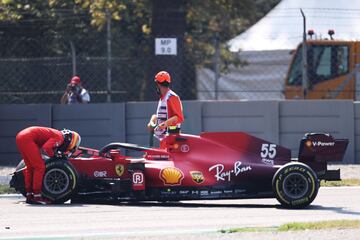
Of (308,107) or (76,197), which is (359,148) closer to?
(308,107)

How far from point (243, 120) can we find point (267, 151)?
227 inches

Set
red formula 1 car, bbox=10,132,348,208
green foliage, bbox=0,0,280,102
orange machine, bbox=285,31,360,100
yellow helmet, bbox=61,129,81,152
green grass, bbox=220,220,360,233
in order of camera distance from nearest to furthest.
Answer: green grass, bbox=220,220,360,233 → red formula 1 car, bbox=10,132,348,208 → yellow helmet, bbox=61,129,81,152 → green foliage, bbox=0,0,280,102 → orange machine, bbox=285,31,360,100

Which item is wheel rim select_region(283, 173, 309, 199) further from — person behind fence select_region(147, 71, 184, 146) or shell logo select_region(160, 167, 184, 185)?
person behind fence select_region(147, 71, 184, 146)

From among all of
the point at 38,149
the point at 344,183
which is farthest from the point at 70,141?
the point at 344,183

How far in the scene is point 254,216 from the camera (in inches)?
426

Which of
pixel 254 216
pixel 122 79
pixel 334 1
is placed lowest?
pixel 254 216

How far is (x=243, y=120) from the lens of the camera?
17.7 metres

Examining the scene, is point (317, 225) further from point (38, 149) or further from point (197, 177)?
point (38, 149)

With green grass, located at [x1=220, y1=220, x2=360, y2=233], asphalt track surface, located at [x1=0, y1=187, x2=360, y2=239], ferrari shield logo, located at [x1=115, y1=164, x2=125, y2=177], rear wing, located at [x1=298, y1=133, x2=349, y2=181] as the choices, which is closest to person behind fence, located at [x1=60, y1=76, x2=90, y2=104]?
asphalt track surface, located at [x1=0, y1=187, x2=360, y2=239]

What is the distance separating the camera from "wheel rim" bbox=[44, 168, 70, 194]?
12.0 m

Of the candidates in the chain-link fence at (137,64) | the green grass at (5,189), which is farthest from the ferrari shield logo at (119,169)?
the chain-link fence at (137,64)

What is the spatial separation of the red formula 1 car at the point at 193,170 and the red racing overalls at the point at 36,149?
0.40 feet

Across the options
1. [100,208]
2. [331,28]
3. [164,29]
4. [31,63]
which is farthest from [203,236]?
[331,28]

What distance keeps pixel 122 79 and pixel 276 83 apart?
4611mm
